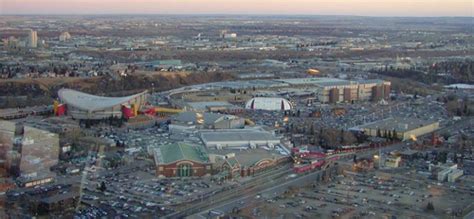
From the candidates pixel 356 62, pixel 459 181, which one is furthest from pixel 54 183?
pixel 356 62

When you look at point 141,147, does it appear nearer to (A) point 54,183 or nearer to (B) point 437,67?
(A) point 54,183

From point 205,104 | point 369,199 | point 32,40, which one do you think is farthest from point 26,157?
point 32,40

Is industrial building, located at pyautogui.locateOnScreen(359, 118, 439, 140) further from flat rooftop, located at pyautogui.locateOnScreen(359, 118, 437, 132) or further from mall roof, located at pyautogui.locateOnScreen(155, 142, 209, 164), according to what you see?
mall roof, located at pyautogui.locateOnScreen(155, 142, 209, 164)

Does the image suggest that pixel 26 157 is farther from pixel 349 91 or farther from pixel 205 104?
pixel 349 91

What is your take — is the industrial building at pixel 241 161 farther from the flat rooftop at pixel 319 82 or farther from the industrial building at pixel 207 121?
the flat rooftop at pixel 319 82

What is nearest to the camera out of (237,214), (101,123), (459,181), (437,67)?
(237,214)

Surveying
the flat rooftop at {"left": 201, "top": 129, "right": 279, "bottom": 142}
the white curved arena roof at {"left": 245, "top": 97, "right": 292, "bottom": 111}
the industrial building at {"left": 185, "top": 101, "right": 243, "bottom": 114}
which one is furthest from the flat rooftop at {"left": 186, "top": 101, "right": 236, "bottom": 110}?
the flat rooftop at {"left": 201, "top": 129, "right": 279, "bottom": 142}
